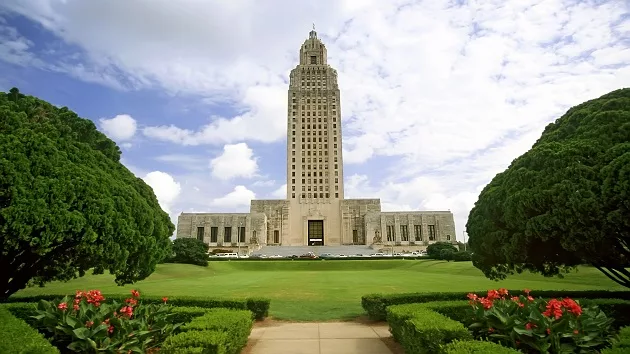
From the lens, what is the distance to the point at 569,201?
1059 cm

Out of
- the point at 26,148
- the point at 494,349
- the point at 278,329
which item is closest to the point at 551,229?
the point at 494,349

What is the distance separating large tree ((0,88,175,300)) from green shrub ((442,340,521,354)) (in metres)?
9.33

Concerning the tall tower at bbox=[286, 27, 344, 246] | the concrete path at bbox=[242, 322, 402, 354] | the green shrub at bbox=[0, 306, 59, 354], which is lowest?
the concrete path at bbox=[242, 322, 402, 354]

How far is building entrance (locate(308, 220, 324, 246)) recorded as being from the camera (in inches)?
2977

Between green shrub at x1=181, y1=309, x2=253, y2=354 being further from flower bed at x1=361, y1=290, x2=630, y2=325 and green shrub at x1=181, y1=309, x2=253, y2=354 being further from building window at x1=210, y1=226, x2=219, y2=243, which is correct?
building window at x1=210, y1=226, x2=219, y2=243

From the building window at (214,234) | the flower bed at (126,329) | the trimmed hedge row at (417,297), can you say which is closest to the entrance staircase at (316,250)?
the building window at (214,234)

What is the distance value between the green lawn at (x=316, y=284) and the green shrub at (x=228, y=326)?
452 cm

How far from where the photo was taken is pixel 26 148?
1080 centimetres

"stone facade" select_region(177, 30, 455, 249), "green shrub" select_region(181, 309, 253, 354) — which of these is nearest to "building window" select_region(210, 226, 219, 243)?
"stone facade" select_region(177, 30, 455, 249)

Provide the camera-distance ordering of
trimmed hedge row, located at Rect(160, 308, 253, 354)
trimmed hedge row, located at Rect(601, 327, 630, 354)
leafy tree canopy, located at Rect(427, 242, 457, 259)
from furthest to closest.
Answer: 1. leafy tree canopy, located at Rect(427, 242, 457, 259)
2. trimmed hedge row, located at Rect(160, 308, 253, 354)
3. trimmed hedge row, located at Rect(601, 327, 630, 354)

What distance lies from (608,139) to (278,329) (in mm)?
10748

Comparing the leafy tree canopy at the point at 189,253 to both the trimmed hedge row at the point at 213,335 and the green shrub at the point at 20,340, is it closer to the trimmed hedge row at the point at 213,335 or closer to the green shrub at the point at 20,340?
the trimmed hedge row at the point at 213,335

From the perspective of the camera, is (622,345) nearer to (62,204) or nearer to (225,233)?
(62,204)

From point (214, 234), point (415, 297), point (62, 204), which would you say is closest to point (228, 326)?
point (62, 204)
